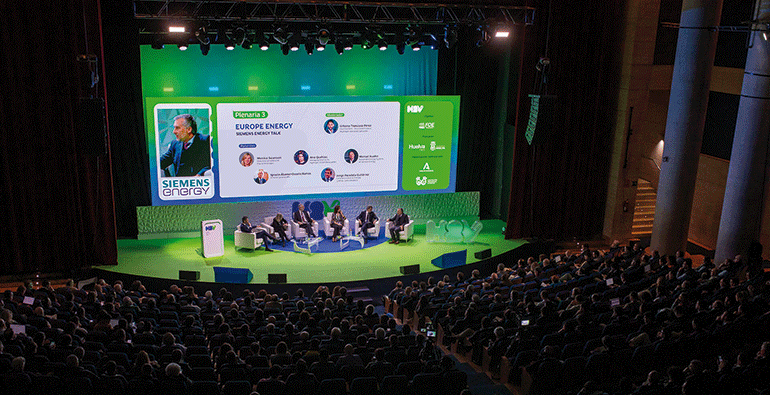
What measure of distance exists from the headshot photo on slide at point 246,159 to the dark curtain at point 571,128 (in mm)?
6279

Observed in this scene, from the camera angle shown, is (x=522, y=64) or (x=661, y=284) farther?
(x=522, y=64)

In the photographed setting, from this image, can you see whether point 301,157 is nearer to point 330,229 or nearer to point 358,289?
point 330,229

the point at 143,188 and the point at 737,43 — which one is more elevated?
the point at 737,43

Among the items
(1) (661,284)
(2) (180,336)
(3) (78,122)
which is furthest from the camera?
(3) (78,122)

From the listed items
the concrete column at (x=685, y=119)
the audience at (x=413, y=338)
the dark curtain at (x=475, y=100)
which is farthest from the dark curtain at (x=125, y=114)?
the concrete column at (x=685, y=119)

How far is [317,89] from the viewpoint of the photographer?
1591 centimetres

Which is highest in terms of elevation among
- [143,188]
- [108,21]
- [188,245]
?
[108,21]

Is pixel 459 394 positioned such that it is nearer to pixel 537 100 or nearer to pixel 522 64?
pixel 537 100

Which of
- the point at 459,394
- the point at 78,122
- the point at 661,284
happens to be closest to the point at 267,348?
the point at 459,394

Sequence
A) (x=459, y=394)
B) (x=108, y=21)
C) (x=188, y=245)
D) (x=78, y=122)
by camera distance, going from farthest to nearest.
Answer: (x=188, y=245) → (x=108, y=21) → (x=78, y=122) → (x=459, y=394)

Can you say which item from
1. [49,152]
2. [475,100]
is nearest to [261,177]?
[49,152]

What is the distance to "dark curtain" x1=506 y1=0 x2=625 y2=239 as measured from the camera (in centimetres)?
1539

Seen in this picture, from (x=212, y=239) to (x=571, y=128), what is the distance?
8.88 m

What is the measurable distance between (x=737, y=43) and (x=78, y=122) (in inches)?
589
